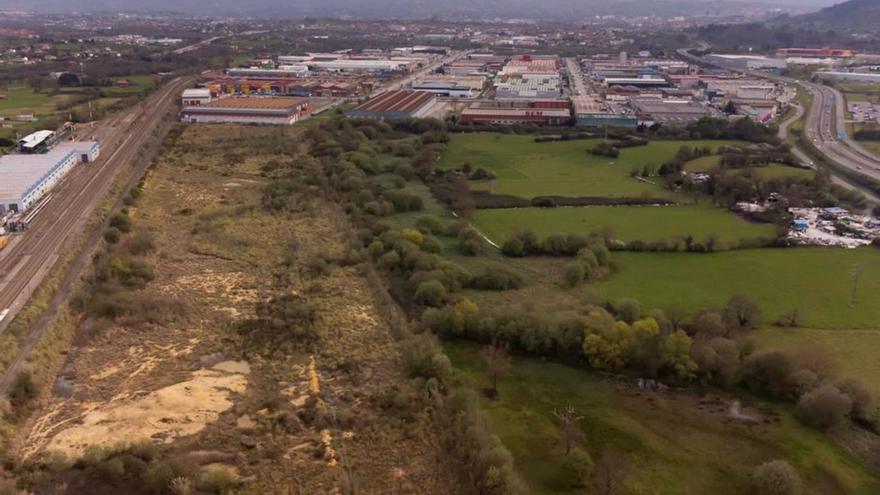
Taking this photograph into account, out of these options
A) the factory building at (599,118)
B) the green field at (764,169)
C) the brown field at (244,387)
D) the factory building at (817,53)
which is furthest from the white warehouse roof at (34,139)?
the factory building at (817,53)

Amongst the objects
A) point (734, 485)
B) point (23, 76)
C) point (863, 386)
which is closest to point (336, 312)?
point (734, 485)

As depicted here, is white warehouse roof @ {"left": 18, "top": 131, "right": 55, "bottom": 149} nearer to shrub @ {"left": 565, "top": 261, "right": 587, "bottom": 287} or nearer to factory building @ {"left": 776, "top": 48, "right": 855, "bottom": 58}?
shrub @ {"left": 565, "top": 261, "right": 587, "bottom": 287}

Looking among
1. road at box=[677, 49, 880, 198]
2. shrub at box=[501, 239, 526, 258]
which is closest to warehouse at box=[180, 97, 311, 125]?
shrub at box=[501, 239, 526, 258]

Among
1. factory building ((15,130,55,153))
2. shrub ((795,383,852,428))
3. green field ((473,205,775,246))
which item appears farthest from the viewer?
factory building ((15,130,55,153))

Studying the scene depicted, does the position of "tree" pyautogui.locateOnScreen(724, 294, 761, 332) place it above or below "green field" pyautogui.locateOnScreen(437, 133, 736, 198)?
below

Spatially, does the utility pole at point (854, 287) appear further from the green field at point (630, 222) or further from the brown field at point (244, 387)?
the brown field at point (244, 387)
